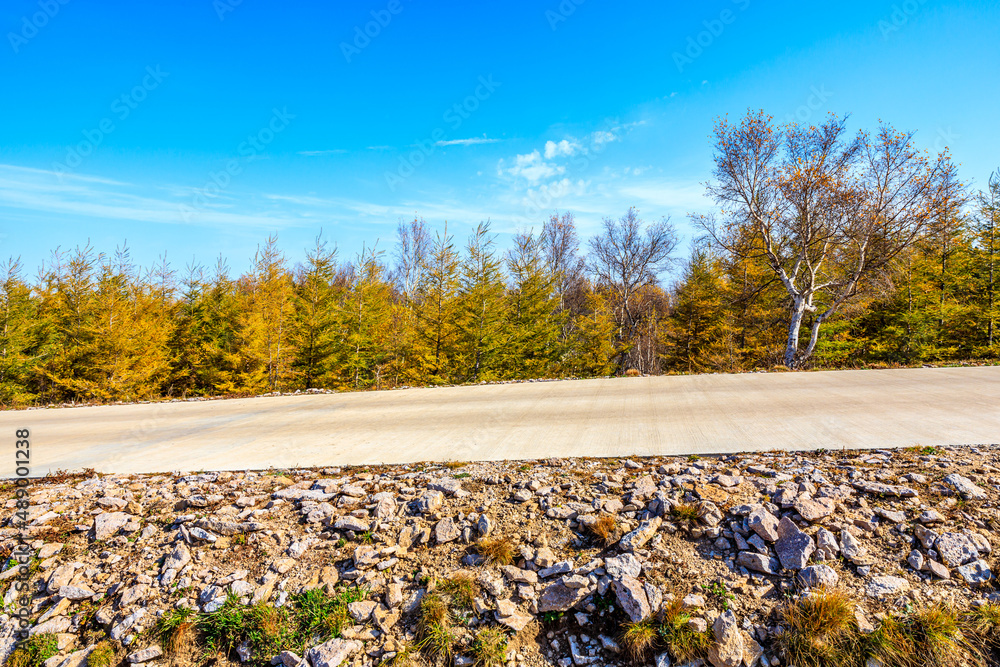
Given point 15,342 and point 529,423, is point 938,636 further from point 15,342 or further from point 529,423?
point 15,342

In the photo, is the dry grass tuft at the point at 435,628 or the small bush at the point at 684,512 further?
the small bush at the point at 684,512

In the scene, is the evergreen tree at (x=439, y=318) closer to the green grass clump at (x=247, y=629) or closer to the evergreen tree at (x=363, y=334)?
the evergreen tree at (x=363, y=334)

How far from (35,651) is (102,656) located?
491 millimetres

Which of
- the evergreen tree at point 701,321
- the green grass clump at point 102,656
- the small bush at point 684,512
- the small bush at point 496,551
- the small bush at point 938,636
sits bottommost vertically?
the green grass clump at point 102,656

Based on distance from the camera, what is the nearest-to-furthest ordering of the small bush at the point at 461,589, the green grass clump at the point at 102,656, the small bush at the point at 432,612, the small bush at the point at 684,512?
the green grass clump at the point at 102,656
the small bush at the point at 432,612
the small bush at the point at 461,589
the small bush at the point at 684,512

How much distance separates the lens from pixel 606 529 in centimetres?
353

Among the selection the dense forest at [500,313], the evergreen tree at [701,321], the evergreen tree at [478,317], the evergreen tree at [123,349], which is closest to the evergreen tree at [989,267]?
the dense forest at [500,313]

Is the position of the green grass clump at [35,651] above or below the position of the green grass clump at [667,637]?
below

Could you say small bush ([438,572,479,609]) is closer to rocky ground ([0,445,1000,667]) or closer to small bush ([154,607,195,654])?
rocky ground ([0,445,1000,667])

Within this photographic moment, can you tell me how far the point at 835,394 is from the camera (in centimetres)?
796

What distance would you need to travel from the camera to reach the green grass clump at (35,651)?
2893 mm

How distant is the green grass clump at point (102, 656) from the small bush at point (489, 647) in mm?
2361

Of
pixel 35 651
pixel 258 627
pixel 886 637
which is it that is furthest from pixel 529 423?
pixel 35 651

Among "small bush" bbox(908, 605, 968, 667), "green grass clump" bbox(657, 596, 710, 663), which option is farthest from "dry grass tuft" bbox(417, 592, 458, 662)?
"small bush" bbox(908, 605, 968, 667)
